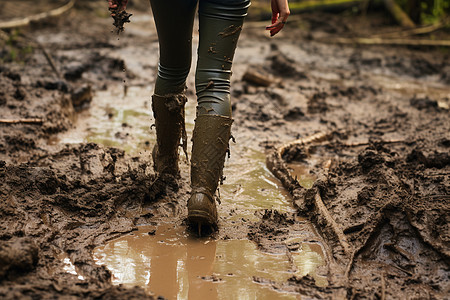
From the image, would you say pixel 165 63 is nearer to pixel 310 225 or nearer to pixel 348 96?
pixel 310 225

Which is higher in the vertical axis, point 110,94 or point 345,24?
point 345,24

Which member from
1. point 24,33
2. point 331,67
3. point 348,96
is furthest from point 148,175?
point 24,33

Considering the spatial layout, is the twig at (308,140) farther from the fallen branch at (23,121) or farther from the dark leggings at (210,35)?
the fallen branch at (23,121)

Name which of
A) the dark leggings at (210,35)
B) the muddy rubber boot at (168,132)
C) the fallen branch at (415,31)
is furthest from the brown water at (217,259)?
the fallen branch at (415,31)

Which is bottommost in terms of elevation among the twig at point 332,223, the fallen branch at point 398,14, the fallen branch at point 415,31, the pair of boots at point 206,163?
the twig at point 332,223

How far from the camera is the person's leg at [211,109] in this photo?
98.0 inches

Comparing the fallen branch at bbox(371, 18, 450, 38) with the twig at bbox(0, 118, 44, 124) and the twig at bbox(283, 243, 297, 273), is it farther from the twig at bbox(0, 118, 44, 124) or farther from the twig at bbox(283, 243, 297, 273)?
the twig at bbox(283, 243, 297, 273)

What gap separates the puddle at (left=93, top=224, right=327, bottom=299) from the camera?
2.13 meters

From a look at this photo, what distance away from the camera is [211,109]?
255 cm

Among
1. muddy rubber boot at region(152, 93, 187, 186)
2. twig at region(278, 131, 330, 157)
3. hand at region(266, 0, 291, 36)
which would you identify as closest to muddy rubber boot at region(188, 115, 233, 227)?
muddy rubber boot at region(152, 93, 187, 186)

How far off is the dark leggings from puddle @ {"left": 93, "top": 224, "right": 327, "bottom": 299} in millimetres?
692

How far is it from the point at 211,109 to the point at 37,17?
7078mm

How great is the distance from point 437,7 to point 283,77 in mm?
4176

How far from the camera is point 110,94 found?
5398 millimetres
